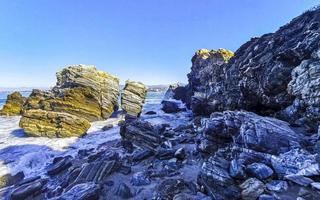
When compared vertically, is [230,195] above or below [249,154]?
below

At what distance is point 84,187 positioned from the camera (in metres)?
10.4

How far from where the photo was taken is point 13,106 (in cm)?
4538

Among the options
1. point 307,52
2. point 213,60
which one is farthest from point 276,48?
point 213,60

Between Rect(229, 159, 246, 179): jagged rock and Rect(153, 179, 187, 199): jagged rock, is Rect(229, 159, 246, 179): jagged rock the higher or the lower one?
the higher one

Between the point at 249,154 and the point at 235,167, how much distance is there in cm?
86

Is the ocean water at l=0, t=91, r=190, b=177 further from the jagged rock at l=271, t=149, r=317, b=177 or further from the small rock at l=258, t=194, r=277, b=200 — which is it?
the jagged rock at l=271, t=149, r=317, b=177

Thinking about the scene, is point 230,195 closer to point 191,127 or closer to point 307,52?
point 307,52

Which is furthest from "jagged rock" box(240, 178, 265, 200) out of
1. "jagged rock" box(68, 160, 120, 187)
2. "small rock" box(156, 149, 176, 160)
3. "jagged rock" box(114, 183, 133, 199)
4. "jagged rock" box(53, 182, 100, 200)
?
"jagged rock" box(68, 160, 120, 187)

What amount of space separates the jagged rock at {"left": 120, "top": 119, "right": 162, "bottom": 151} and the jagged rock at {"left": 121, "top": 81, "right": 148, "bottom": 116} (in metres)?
19.6

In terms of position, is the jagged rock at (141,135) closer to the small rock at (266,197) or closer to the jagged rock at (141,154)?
the jagged rock at (141,154)

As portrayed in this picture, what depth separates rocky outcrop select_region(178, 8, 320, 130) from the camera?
1348 cm

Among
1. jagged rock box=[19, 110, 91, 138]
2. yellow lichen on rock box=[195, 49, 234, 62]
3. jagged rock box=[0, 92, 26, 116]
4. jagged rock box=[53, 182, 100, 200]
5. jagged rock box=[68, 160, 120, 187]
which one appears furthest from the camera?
yellow lichen on rock box=[195, 49, 234, 62]

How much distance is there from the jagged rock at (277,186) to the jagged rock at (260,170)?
1.03 ft

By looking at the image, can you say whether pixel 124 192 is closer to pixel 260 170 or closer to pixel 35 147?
pixel 260 170
